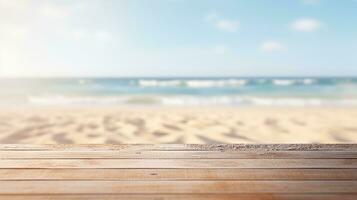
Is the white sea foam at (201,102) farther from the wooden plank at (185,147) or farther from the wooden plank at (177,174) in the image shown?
the wooden plank at (177,174)

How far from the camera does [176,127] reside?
6387 mm

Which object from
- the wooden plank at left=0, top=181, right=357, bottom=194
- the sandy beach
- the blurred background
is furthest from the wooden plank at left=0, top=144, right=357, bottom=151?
the blurred background

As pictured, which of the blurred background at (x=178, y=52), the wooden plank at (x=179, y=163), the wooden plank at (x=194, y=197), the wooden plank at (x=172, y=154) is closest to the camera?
the wooden plank at (x=194, y=197)

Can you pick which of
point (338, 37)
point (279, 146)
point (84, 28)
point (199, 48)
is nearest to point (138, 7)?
point (84, 28)

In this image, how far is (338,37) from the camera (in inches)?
655

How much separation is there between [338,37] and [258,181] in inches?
648

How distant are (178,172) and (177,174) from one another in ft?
0.09

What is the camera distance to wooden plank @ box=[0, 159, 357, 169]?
1.76 metres

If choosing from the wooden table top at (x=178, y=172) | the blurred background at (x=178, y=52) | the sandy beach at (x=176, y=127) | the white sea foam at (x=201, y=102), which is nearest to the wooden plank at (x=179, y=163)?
the wooden table top at (x=178, y=172)

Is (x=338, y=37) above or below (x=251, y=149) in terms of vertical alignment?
above

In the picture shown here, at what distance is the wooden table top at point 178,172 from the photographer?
1.44 metres

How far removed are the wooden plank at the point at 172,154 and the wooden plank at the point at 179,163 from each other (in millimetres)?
54

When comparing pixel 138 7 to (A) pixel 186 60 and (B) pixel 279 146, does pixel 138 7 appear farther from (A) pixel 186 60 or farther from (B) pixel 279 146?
(B) pixel 279 146

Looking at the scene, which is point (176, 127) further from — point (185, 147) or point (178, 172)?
point (178, 172)
